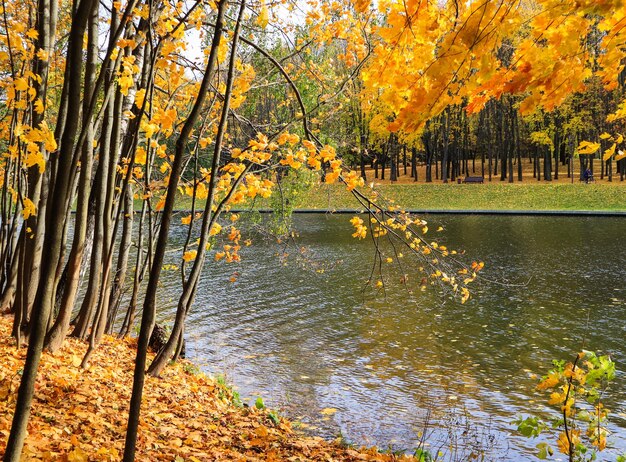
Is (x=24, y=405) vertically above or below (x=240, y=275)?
above

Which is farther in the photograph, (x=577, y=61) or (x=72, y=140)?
(x=577, y=61)

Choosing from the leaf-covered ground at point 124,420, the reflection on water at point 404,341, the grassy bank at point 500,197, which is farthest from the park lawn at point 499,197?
the leaf-covered ground at point 124,420

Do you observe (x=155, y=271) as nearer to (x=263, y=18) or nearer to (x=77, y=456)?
(x=77, y=456)

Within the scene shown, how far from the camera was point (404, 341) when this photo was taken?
30.0 feet

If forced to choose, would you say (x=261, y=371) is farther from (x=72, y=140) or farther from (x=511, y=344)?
(x=72, y=140)

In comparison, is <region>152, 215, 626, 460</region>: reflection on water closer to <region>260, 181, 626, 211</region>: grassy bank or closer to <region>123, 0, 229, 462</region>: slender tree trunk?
<region>123, 0, 229, 462</region>: slender tree trunk

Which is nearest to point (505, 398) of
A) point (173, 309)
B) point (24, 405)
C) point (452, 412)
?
point (452, 412)

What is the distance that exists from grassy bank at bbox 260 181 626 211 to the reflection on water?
52.8ft

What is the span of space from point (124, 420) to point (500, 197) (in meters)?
33.9

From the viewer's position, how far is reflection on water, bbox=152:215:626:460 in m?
6.23

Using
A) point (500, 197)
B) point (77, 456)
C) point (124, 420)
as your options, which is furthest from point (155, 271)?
point (500, 197)

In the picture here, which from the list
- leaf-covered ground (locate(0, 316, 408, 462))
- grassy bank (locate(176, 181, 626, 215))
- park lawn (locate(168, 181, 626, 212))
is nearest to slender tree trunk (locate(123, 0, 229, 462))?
leaf-covered ground (locate(0, 316, 408, 462))

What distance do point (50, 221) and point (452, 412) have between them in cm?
522

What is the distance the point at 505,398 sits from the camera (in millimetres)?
6711
